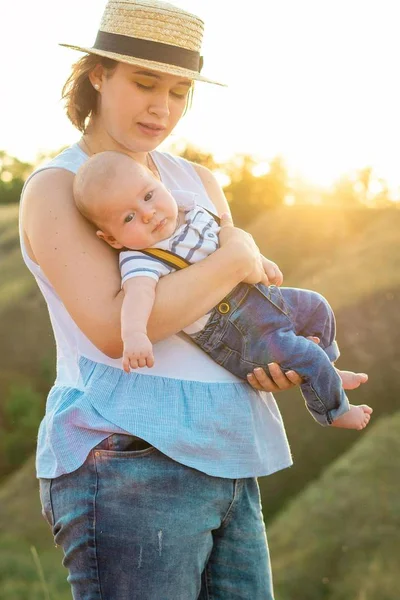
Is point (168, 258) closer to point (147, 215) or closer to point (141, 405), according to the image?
point (147, 215)

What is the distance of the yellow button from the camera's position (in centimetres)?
189

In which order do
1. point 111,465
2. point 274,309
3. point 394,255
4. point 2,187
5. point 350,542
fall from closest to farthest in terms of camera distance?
point 111,465 → point 274,309 → point 350,542 → point 394,255 → point 2,187

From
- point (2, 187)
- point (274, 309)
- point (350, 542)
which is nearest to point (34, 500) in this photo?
point (350, 542)

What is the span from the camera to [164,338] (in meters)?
1.80

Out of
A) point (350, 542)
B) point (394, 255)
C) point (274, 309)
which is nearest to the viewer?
point (274, 309)

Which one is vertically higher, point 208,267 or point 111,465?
point 208,267

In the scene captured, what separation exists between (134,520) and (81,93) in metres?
0.94

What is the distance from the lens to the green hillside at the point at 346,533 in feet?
10.3

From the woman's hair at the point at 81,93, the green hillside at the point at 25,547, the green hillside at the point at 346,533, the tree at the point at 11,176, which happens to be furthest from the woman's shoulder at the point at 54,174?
the tree at the point at 11,176

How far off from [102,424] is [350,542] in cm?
175

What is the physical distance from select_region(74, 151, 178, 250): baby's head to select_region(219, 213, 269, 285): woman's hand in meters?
0.13

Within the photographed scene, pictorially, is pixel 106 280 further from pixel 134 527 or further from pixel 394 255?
pixel 394 255

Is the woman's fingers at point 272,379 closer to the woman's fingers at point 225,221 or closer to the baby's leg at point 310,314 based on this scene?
the baby's leg at point 310,314

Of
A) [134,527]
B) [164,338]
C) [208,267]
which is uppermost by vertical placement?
[208,267]
